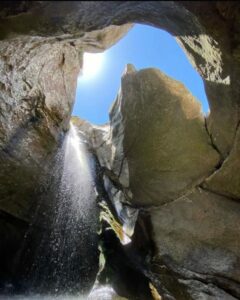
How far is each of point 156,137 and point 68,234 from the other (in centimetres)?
427

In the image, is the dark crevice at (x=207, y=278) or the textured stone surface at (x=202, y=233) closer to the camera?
the dark crevice at (x=207, y=278)

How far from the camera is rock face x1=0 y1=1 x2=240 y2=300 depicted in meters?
3.58

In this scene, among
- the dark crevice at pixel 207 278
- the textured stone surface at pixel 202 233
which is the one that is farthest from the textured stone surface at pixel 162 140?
the dark crevice at pixel 207 278

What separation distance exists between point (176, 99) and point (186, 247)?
2.58 meters

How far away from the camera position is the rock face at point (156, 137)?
11.8 feet

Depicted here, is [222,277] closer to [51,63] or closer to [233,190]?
[233,190]

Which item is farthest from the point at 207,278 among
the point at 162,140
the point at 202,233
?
the point at 162,140

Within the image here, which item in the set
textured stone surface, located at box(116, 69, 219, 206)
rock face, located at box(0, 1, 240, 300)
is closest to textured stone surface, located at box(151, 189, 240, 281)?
rock face, located at box(0, 1, 240, 300)

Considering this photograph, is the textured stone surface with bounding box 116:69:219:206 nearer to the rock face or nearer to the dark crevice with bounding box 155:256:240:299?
the rock face

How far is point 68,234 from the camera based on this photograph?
326 inches

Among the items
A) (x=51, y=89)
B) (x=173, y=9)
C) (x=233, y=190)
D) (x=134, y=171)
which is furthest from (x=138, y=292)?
(x=173, y=9)

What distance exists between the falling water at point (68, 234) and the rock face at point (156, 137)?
718 millimetres

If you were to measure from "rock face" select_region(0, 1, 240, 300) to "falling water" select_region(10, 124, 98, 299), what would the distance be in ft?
2.36

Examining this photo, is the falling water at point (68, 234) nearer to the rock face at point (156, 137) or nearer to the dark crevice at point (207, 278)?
the rock face at point (156, 137)
